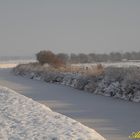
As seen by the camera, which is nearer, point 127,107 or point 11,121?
point 11,121

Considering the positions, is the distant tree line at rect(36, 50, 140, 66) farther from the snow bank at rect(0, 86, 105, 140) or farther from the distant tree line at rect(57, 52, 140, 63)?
the snow bank at rect(0, 86, 105, 140)

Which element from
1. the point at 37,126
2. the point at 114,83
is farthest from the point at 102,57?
the point at 37,126

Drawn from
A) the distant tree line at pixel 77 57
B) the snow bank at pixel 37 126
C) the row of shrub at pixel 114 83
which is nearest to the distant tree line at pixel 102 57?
the distant tree line at pixel 77 57

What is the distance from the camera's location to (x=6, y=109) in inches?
613

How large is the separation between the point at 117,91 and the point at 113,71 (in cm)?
360

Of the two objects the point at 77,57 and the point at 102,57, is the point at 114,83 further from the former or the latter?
the point at 102,57

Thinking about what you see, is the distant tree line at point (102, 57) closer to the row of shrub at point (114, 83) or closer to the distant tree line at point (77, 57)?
the distant tree line at point (77, 57)

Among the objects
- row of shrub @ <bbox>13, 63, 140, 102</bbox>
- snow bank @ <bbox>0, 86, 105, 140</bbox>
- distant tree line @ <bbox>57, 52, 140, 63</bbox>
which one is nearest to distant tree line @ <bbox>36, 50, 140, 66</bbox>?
distant tree line @ <bbox>57, 52, 140, 63</bbox>

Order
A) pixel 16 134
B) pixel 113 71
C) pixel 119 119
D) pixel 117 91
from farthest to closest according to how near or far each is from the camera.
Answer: pixel 113 71, pixel 117 91, pixel 119 119, pixel 16 134

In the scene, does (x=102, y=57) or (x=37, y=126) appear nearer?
(x=37, y=126)

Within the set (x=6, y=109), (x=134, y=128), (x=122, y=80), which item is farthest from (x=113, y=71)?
(x=134, y=128)

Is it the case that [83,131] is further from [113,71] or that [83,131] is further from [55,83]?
[55,83]

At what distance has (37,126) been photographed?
40.7 feet

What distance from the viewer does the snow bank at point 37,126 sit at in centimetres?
1112
